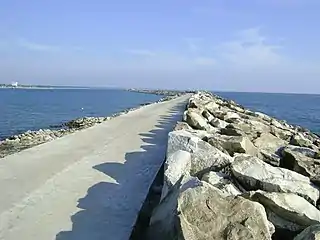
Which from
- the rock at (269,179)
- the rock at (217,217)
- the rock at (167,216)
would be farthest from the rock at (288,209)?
the rock at (167,216)

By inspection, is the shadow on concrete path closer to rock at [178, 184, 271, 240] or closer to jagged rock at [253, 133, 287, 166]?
rock at [178, 184, 271, 240]

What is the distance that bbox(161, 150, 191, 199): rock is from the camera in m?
5.12

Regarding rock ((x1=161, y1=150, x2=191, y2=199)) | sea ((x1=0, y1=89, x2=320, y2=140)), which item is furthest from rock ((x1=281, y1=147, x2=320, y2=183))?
sea ((x1=0, y1=89, x2=320, y2=140))

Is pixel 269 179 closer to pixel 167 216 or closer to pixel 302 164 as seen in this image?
pixel 167 216

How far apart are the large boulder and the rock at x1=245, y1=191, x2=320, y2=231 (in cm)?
61

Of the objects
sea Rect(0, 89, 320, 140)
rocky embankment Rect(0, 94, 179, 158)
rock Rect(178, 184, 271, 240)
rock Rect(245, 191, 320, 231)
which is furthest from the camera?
sea Rect(0, 89, 320, 140)

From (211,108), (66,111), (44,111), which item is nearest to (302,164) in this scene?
(211,108)

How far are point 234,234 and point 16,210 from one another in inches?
108

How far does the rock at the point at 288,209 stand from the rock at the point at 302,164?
1371mm

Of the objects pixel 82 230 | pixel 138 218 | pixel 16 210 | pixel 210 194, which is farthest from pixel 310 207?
pixel 16 210

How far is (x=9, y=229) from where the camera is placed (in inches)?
180

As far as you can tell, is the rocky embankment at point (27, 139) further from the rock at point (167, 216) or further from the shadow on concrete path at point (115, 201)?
the rock at point (167, 216)

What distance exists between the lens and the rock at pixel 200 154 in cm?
574

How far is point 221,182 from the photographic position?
5129mm
